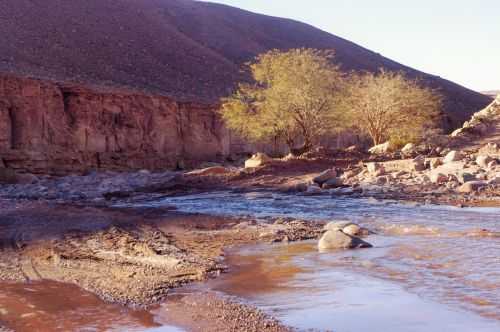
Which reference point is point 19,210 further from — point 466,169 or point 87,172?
point 87,172

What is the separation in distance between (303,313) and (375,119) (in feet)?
97.7

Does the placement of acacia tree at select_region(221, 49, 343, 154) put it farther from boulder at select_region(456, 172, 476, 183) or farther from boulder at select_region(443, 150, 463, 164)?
boulder at select_region(456, 172, 476, 183)

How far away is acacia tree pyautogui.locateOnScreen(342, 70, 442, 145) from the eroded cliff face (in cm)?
1074

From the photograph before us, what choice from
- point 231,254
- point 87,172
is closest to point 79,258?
point 231,254

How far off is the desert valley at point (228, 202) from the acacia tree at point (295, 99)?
0.33 ft

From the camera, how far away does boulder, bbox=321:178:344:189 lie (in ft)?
71.2

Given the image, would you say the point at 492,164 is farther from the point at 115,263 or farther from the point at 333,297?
the point at 333,297

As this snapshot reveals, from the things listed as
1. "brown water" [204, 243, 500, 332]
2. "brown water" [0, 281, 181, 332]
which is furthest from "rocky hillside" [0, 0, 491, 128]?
"brown water" [0, 281, 181, 332]

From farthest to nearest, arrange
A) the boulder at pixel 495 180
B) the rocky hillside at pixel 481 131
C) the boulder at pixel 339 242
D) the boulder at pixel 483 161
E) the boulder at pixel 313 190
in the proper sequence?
1. the rocky hillside at pixel 481 131
2. the boulder at pixel 483 161
3. the boulder at pixel 313 190
4. the boulder at pixel 495 180
5. the boulder at pixel 339 242

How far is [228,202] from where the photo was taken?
1973 cm

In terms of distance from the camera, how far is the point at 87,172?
109 ft

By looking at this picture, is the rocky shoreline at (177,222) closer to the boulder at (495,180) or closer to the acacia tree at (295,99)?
the boulder at (495,180)

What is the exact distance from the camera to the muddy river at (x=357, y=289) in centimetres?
616

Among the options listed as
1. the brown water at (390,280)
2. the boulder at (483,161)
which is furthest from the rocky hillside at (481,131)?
the brown water at (390,280)
